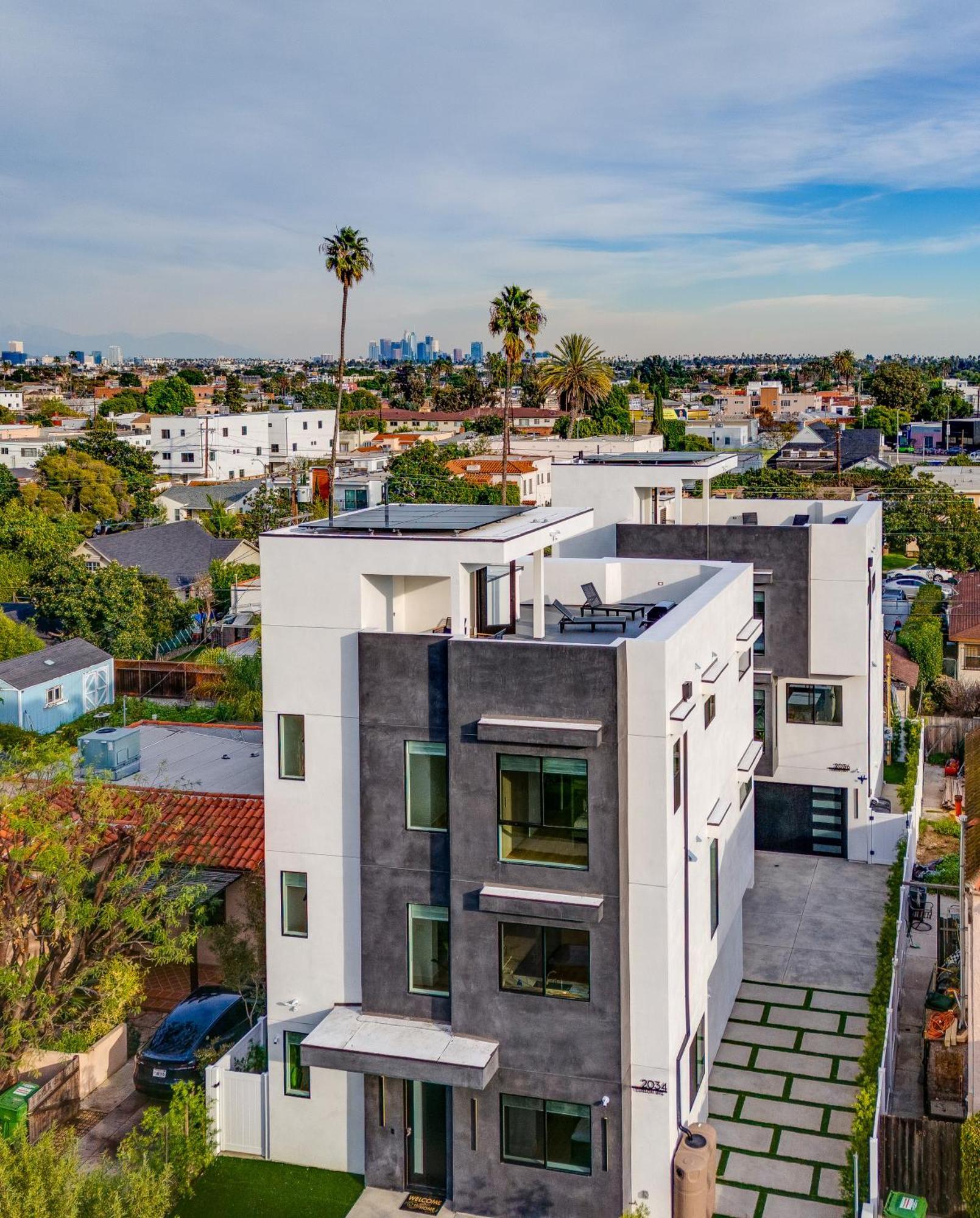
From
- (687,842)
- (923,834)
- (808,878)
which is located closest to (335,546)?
(687,842)

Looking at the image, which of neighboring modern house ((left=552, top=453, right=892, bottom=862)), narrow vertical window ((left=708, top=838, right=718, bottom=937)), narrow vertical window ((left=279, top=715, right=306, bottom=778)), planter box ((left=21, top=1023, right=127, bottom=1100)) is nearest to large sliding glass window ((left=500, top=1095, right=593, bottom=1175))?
narrow vertical window ((left=708, top=838, right=718, bottom=937))

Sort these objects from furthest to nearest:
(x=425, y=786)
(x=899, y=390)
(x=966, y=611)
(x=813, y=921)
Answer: (x=899, y=390) → (x=966, y=611) → (x=813, y=921) → (x=425, y=786)

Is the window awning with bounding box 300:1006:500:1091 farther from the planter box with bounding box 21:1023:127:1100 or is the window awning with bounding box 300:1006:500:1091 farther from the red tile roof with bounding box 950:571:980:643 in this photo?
the red tile roof with bounding box 950:571:980:643

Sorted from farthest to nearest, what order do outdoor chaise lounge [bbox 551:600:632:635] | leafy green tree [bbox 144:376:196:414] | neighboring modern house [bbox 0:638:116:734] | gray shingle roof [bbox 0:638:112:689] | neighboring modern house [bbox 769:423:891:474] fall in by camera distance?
leafy green tree [bbox 144:376:196:414]
neighboring modern house [bbox 769:423:891:474]
gray shingle roof [bbox 0:638:112:689]
neighboring modern house [bbox 0:638:116:734]
outdoor chaise lounge [bbox 551:600:632:635]

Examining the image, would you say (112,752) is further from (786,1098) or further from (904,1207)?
(904,1207)

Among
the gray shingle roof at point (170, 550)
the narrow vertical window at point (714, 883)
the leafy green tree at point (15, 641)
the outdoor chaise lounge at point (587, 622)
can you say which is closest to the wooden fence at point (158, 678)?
the leafy green tree at point (15, 641)

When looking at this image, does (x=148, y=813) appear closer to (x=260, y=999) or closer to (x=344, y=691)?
(x=260, y=999)

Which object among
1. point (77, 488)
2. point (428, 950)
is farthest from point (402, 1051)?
point (77, 488)
